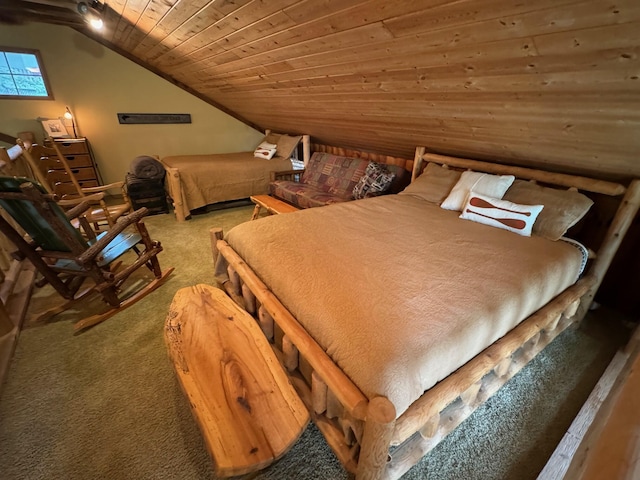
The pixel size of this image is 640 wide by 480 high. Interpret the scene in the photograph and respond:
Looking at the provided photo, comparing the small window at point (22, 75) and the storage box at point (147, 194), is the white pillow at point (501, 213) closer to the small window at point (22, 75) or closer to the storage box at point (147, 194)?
the storage box at point (147, 194)

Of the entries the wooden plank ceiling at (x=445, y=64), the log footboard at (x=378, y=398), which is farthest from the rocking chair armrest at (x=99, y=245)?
the wooden plank ceiling at (x=445, y=64)

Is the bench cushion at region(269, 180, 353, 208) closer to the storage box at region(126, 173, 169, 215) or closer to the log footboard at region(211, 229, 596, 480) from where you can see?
the storage box at region(126, 173, 169, 215)

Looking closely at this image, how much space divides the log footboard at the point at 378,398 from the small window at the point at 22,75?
14.1 ft

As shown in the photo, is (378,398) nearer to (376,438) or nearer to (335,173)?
(376,438)

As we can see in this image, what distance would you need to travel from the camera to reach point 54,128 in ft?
12.2

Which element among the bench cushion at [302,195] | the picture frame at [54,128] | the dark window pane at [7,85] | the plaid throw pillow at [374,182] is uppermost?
the dark window pane at [7,85]

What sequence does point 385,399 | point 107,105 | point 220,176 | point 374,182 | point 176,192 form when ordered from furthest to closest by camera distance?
point 107,105 < point 220,176 < point 176,192 < point 374,182 < point 385,399

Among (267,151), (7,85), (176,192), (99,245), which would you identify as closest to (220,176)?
(176,192)

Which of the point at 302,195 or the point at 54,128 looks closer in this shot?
the point at 302,195

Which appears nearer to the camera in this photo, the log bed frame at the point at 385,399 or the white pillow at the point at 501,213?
the log bed frame at the point at 385,399

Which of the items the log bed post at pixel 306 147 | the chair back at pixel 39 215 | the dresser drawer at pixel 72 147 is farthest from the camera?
the log bed post at pixel 306 147

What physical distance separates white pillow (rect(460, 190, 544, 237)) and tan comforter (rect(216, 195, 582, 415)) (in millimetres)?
82

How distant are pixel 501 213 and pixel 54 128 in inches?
204

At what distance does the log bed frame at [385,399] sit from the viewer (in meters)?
0.88
